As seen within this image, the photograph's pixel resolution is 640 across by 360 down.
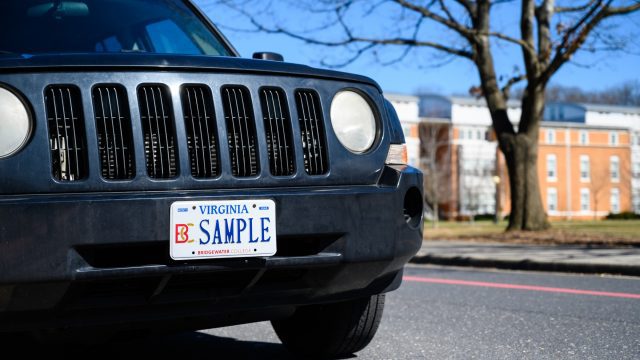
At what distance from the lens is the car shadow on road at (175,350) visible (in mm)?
4105

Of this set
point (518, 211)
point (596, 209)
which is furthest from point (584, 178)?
point (518, 211)

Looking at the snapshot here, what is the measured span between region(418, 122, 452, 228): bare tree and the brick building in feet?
0.30

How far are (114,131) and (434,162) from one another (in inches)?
2672

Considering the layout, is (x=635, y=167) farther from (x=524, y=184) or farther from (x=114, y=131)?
(x=114, y=131)

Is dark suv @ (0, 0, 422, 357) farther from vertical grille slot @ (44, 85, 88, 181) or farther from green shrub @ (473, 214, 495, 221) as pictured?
green shrub @ (473, 214, 495, 221)

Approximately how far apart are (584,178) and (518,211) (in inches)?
2596

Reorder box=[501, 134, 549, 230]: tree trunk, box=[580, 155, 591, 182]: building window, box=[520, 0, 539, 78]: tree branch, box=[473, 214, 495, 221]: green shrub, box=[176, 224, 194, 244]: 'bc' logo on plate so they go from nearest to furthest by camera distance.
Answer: box=[176, 224, 194, 244]: 'bc' logo on plate < box=[520, 0, 539, 78]: tree branch < box=[501, 134, 549, 230]: tree trunk < box=[473, 214, 495, 221]: green shrub < box=[580, 155, 591, 182]: building window

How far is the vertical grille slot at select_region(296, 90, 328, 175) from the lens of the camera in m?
3.05

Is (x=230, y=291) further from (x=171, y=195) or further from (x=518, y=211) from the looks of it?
(x=518, y=211)

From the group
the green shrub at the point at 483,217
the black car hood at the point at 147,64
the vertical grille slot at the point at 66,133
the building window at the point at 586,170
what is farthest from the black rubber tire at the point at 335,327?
the building window at the point at 586,170

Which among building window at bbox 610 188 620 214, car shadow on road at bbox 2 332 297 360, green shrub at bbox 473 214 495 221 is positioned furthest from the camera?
building window at bbox 610 188 620 214

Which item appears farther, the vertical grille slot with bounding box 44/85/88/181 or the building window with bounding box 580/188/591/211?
the building window with bounding box 580/188/591/211

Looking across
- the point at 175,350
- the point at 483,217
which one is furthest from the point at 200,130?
the point at 483,217

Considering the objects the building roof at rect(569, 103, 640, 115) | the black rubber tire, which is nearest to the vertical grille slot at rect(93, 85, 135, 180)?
the black rubber tire
